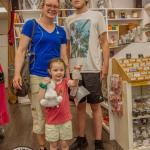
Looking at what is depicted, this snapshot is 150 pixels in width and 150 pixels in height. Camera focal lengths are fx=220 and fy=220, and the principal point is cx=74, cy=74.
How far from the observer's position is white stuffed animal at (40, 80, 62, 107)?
153 cm

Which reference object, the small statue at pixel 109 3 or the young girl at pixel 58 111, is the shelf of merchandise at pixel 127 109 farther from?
the small statue at pixel 109 3

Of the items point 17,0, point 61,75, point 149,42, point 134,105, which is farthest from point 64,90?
point 17,0

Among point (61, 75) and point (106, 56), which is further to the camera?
point (106, 56)

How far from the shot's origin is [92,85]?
2.00 m

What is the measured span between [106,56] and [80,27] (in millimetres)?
361

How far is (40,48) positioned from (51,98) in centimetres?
39

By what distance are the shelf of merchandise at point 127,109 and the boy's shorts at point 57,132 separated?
61 centimetres

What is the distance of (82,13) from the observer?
6.61 feet

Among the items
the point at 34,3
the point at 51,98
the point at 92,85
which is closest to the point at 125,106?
the point at 92,85

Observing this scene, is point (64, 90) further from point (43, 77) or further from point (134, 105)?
point (134, 105)

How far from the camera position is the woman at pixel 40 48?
5.32 feet

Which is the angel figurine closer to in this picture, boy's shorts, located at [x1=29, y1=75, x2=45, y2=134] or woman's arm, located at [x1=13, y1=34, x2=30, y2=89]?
woman's arm, located at [x1=13, y1=34, x2=30, y2=89]

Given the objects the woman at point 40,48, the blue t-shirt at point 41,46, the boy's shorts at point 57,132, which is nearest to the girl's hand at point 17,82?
the woman at point 40,48

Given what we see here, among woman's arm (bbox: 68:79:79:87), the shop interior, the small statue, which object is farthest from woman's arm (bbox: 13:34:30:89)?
the small statue
